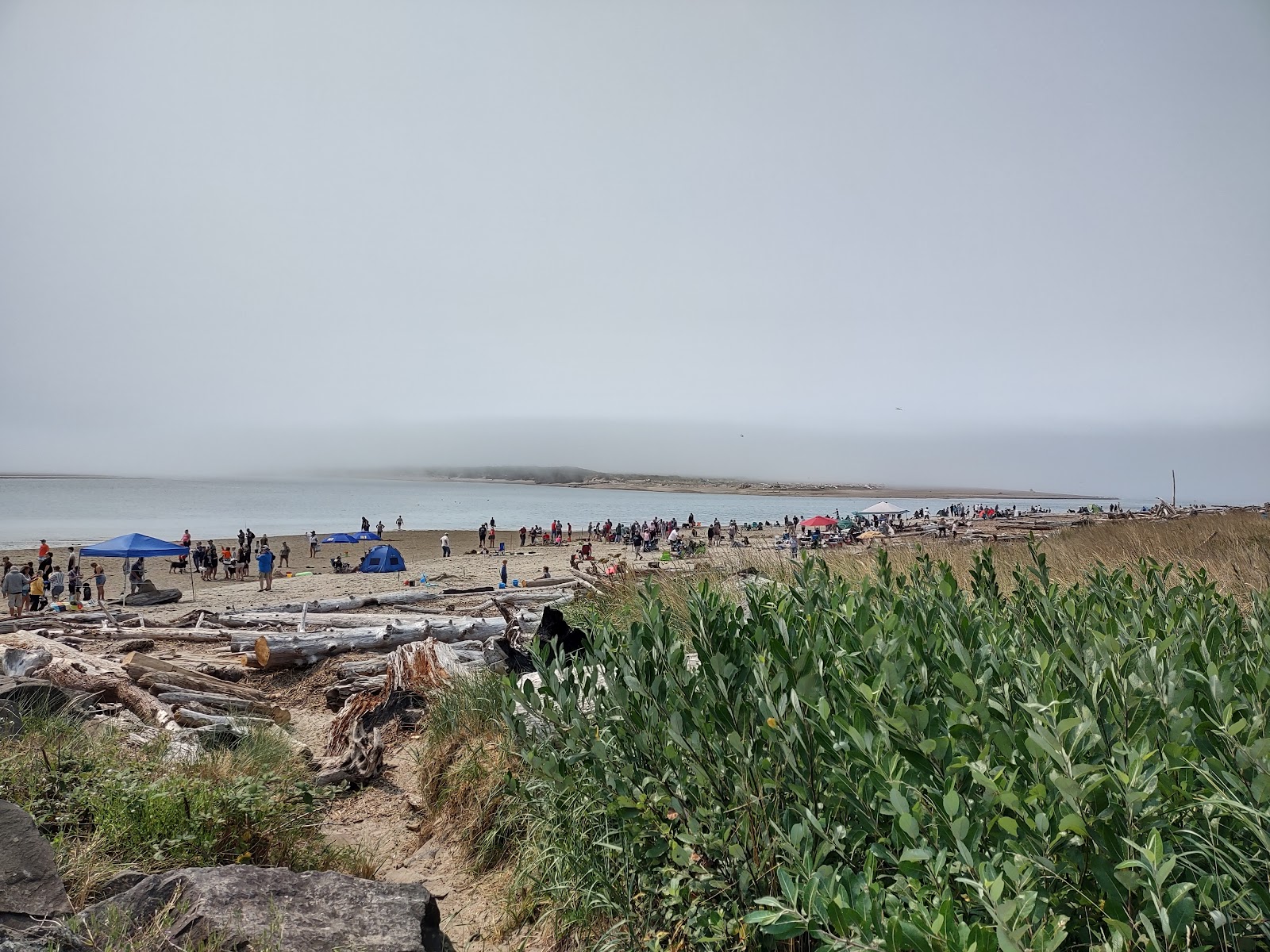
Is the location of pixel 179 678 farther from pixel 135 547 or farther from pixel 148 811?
pixel 135 547

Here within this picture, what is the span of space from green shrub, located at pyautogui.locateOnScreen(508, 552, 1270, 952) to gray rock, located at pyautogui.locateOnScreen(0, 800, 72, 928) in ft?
6.91

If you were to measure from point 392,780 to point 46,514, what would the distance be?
94847 mm

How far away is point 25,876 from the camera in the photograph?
3.04 meters

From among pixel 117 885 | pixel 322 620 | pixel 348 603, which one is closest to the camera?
pixel 117 885

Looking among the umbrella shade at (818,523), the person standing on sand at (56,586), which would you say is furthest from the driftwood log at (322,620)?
the umbrella shade at (818,523)

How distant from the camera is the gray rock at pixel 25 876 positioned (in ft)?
9.42

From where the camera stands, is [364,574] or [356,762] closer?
[356,762]

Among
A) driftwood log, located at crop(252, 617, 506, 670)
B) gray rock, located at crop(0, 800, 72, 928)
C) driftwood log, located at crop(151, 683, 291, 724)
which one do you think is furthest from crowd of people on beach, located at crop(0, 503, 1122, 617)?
driftwood log, located at crop(151, 683, 291, 724)

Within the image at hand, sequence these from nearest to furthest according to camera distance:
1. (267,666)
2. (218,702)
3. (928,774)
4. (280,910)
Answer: (928,774)
(280,910)
(218,702)
(267,666)

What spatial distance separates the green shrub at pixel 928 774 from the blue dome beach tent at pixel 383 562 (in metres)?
27.9

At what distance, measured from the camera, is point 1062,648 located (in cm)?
265

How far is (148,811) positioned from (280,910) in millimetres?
1572

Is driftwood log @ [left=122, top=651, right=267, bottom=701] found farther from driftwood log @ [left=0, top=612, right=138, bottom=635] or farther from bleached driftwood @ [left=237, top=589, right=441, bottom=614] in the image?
driftwood log @ [left=0, top=612, right=138, bottom=635]

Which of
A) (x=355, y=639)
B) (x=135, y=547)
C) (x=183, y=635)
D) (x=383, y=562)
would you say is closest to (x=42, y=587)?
(x=135, y=547)
